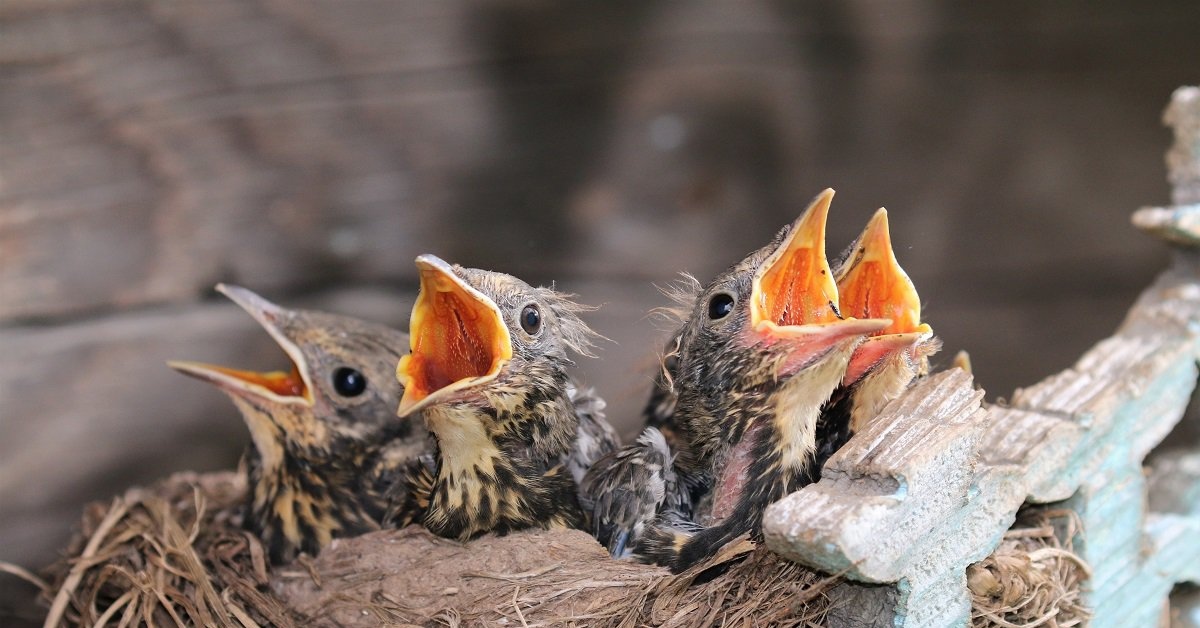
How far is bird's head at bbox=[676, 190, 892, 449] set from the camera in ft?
4.80

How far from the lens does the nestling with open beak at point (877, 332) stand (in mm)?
1571

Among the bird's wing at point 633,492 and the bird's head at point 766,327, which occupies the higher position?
the bird's head at point 766,327

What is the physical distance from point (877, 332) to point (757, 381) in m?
0.19

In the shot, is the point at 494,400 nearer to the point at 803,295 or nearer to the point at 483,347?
the point at 483,347

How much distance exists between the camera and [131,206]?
229cm

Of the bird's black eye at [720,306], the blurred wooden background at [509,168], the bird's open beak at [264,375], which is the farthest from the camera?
the blurred wooden background at [509,168]

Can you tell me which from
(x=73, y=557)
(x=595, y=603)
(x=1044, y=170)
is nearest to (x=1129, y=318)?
(x=595, y=603)

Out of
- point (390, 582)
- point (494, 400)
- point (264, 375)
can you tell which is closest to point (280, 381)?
point (264, 375)

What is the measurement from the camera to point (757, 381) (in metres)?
1.55

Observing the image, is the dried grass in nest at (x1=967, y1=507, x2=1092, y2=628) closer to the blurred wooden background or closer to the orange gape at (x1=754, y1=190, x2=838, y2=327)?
the orange gape at (x1=754, y1=190, x2=838, y2=327)

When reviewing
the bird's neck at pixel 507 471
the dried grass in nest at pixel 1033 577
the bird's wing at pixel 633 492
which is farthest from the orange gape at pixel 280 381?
the dried grass in nest at pixel 1033 577

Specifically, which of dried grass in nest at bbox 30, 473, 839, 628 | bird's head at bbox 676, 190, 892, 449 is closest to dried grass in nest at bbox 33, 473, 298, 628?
dried grass in nest at bbox 30, 473, 839, 628

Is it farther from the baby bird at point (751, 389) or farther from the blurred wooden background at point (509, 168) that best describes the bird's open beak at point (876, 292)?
the blurred wooden background at point (509, 168)

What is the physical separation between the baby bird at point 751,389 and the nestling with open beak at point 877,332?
78 millimetres
